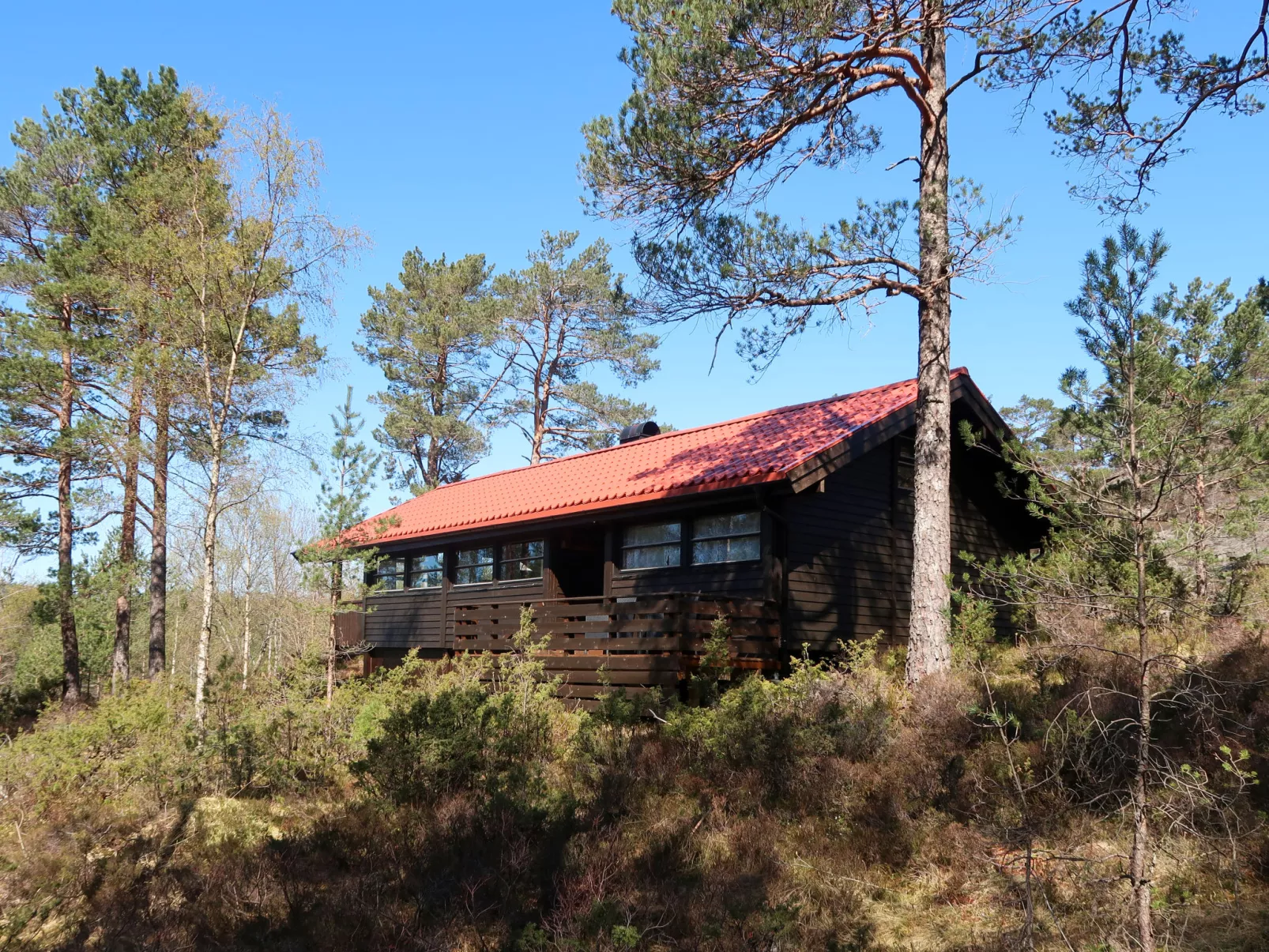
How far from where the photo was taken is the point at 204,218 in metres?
14.4

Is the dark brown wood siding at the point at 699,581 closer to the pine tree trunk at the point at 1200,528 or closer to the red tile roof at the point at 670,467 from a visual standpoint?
the red tile roof at the point at 670,467

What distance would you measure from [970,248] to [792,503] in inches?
186

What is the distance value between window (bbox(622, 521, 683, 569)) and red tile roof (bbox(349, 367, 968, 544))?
846 millimetres

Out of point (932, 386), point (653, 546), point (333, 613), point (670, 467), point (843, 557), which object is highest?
point (932, 386)

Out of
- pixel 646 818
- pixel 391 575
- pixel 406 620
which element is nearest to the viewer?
pixel 646 818

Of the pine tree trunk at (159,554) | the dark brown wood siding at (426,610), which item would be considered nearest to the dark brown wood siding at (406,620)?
the dark brown wood siding at (426,610)

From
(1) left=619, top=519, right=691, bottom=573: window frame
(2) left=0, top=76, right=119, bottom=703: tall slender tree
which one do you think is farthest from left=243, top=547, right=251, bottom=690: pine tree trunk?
(1) left=619, top=519, right=691, bottom=573: window frame

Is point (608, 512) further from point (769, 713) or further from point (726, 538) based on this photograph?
point (769, 713)

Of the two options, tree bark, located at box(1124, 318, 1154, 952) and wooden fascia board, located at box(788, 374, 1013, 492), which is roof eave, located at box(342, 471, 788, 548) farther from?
tree bark, located at box(1124, 318, 1154, 952)

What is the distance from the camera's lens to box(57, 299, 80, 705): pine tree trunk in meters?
21.8

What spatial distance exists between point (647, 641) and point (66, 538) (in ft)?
55.4

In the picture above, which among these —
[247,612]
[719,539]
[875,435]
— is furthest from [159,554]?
[875,435]

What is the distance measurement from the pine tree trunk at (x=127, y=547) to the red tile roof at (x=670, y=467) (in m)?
5.46

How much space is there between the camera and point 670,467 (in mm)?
16922
